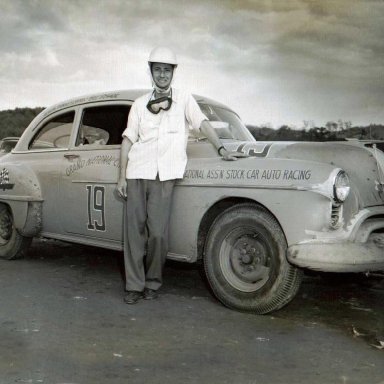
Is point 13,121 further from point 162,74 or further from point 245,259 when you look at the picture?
point 245,259

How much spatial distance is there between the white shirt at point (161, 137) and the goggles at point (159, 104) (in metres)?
0.03

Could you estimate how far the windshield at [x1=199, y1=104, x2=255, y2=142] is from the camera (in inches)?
203

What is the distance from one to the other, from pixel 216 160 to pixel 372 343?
5.86ft

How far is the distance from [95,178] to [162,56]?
53.2 inches

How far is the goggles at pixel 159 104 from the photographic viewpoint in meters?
4.59

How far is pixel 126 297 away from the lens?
4535 mm

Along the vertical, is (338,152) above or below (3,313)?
above

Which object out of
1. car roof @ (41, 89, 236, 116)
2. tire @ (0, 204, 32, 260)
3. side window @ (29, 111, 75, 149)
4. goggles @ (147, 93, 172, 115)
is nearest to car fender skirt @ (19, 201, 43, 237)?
tire @ (0, 204, 32, 260)

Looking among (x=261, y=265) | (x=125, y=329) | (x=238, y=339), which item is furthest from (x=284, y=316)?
(x=125, y=329)

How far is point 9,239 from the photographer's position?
6.27m

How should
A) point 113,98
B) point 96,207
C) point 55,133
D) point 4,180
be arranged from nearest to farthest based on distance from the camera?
1. point 96,207
2. point 113,98
3. point 55,133
4. point 4,180

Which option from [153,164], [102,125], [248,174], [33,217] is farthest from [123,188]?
[33,217]

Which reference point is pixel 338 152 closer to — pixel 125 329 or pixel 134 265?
pixel 134 265

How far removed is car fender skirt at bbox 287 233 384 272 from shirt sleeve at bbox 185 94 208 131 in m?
1.36
